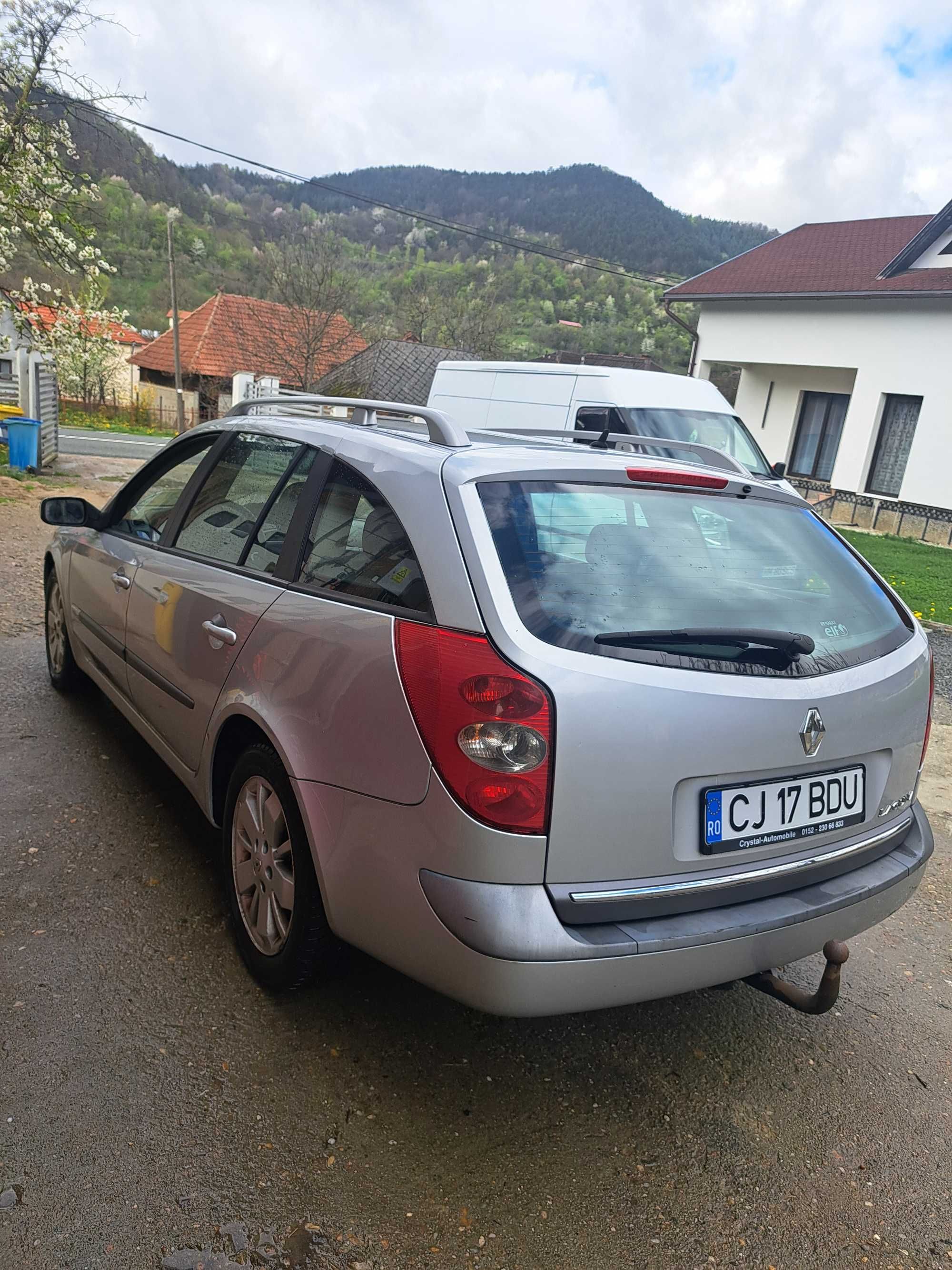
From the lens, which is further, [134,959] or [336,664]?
[134,959]

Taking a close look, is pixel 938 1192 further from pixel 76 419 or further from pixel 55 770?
pixel 76 419

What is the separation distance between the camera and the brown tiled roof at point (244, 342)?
40.3m

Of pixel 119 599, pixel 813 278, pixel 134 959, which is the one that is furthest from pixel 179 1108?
pixel 813 278

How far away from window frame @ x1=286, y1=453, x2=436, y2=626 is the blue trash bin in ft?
50.2

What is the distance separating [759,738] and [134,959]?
6.73ft

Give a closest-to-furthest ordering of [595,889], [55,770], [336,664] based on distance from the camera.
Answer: [595,889] → [336,664] → [55,770]

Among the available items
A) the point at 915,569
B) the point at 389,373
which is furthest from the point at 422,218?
the point at 915,569

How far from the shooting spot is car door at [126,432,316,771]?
2.97 m

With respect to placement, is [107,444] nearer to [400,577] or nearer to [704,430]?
[704,430]

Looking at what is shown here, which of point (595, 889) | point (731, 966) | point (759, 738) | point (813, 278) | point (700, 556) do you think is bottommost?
point (731, 966)

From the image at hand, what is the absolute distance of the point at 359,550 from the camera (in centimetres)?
255

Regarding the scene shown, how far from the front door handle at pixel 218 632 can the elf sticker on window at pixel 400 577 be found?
0.75 meters

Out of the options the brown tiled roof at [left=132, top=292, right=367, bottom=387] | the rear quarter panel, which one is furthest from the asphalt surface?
the brown tiled roof at [left=132, top=292, right=367, bottom=387]

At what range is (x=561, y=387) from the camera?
1018 centimetres
